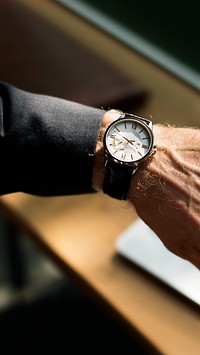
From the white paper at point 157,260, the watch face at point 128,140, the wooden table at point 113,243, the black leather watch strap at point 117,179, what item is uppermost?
the watch face at point 128,140

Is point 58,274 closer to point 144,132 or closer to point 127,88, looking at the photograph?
point 127,88

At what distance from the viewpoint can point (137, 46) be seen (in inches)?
38.0

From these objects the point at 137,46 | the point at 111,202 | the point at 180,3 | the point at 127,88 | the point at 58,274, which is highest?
the point at 180,3

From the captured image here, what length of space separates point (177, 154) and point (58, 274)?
0.83 m

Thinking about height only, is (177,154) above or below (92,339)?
above

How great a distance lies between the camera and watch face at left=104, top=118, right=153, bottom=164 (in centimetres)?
65

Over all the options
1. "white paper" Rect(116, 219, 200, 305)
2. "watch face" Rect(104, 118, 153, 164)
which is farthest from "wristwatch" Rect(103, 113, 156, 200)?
"white paper" Rect(116, 219, 200, 305)

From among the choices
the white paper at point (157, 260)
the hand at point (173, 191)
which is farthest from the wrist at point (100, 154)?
the white paper at point (157, 260)

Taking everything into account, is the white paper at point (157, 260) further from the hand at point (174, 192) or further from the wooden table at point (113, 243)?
the hand at point (174, 192)

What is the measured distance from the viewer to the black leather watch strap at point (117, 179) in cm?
65

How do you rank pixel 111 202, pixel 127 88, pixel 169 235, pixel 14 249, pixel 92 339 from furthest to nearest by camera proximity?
pixel 14 249 < pixel 92 339 < pixel 127 88 < pixel 111 202 < pixel 169 235

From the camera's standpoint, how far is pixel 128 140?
2.20ft

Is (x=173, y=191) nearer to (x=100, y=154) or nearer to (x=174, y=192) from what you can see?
(x=174, y=192)

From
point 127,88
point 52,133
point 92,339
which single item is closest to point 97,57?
point 127,88
